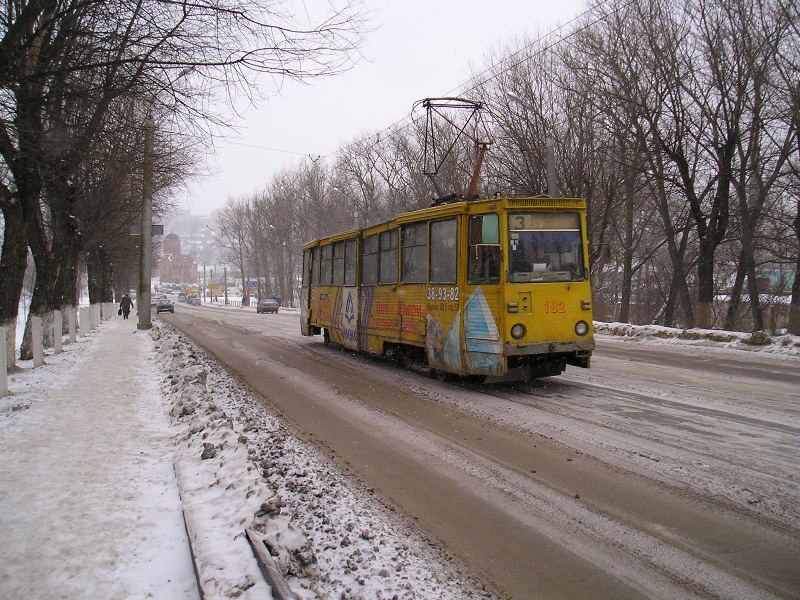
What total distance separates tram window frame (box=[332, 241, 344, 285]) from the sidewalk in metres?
7.21

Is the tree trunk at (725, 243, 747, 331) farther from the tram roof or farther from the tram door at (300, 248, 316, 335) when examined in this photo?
the tram door at (300, 248, 316, 335)

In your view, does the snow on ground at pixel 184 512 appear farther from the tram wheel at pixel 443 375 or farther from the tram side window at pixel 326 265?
the tram side window at pixel 326 265

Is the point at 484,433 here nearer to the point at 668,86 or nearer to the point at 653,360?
the point at 653,360

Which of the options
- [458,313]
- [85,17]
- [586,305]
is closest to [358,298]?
[458,313]

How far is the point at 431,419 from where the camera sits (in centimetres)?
796

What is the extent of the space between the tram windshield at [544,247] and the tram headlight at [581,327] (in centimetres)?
73

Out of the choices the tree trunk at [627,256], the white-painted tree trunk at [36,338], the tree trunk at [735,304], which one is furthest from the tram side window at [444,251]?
the tree trunk at [627,256]

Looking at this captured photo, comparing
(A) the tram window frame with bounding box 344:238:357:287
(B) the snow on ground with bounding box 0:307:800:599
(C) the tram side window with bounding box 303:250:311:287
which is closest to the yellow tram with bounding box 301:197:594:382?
(A) the tram window frame with bounding box 344:238:357:287

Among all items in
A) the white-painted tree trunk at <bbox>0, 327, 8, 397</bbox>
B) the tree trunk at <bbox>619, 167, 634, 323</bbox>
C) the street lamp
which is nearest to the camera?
the white-painted tree trunk at <bbox>0, 327, 8, 397</bbox>

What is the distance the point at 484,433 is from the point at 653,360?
27.2 ft

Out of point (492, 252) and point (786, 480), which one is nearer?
point (786, 480)

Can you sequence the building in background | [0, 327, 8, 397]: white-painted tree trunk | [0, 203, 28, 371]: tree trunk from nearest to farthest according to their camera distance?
[0, 327, 8, 397]: white-painted tree trunk → [0, 203, 28, 371]: tree trunk → the building in background

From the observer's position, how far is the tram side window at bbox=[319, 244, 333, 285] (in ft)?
55.0

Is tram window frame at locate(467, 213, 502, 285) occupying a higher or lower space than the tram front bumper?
higher
